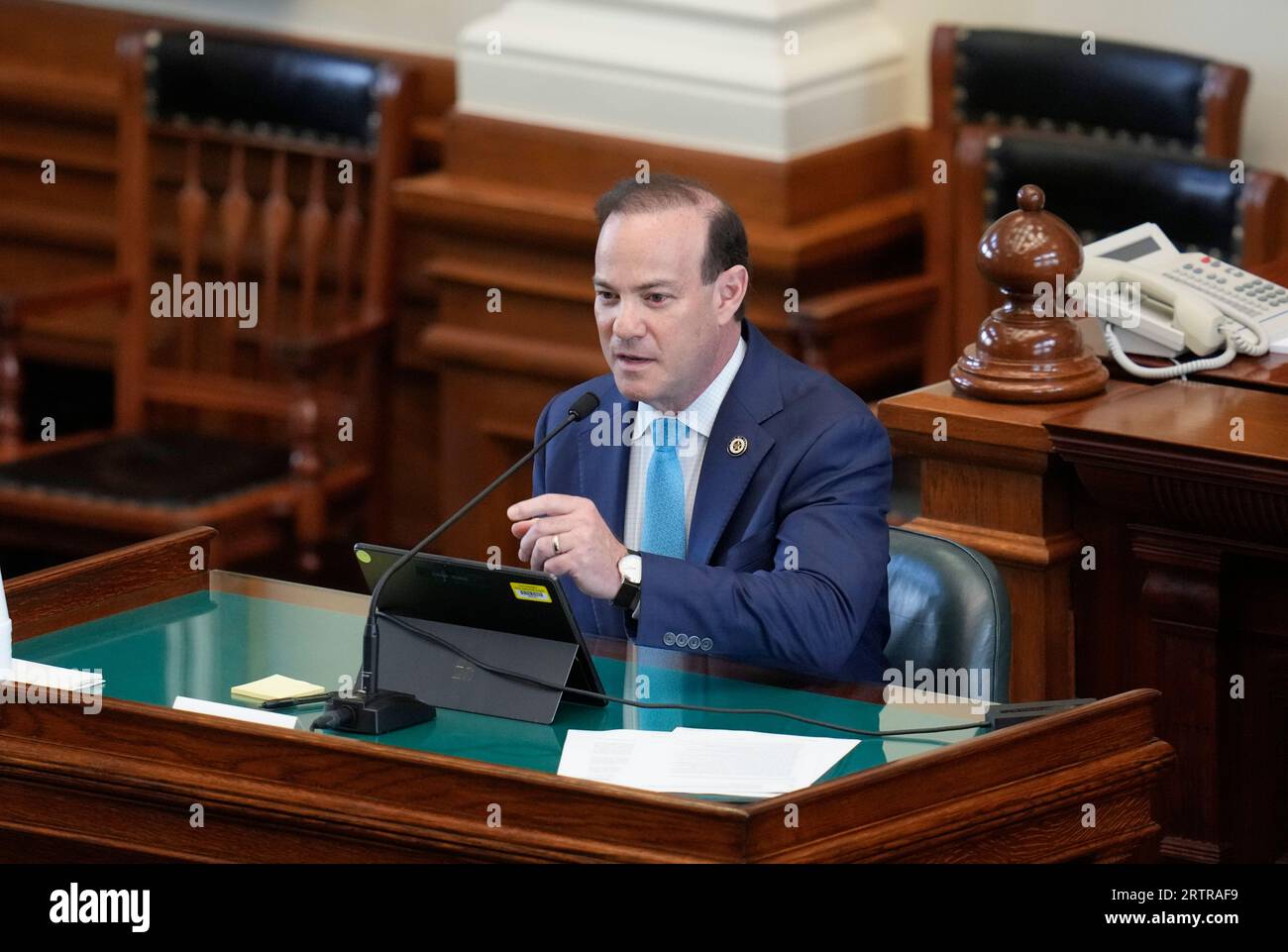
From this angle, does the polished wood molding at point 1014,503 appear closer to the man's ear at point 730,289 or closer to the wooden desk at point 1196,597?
the wooden desk at point 1196,597

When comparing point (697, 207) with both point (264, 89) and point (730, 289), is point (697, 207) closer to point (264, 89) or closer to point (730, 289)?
point (730, 289)

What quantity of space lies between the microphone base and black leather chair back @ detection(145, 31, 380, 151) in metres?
2.89

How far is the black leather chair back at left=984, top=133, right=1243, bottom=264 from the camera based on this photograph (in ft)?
14.0

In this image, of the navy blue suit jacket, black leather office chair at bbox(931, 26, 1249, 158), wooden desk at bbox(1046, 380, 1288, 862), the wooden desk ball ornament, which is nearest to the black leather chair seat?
black leather office chair at bbox(931, 26, 1249, 158)

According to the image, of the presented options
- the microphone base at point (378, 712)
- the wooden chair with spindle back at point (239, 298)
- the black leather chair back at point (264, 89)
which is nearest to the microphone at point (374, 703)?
the microphone base at point (378, 712)

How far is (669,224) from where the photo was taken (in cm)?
305

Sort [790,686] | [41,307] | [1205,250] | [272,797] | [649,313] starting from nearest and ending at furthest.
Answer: [272,797] → [790,686] → [649,313] → [1205,250] → [41,307]

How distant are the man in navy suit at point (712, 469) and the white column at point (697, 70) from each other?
5.73ft

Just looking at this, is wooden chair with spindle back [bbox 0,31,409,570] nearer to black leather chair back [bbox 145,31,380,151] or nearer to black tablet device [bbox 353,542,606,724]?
black leather chair back [bbox 145,31,380,151]

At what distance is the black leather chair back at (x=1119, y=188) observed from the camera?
4.25 m

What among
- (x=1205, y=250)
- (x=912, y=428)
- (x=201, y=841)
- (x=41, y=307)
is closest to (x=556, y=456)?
(x=912, y=428)

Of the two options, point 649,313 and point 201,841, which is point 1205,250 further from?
point 201,841

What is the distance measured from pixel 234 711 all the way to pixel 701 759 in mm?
534
